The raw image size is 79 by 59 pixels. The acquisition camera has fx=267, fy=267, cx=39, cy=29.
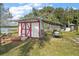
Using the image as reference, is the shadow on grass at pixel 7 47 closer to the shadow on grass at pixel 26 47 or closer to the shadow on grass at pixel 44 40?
the shadow on grass at pixel 26 47

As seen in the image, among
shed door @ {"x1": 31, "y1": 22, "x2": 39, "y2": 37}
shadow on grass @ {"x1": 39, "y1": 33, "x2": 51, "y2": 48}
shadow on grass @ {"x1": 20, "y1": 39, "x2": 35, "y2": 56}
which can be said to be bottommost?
shadow on grass @ {"x1": 20, "y1": 39, "x2": 35, "y2": 56}

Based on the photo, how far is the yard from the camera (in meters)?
2.54

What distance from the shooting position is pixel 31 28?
257cm

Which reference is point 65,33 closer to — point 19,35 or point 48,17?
point 48,17

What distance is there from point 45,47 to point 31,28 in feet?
0.74

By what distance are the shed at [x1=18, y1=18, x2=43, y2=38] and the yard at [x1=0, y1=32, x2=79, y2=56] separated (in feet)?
0.20

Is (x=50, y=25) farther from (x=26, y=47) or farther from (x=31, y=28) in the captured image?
(x=26, y=47)

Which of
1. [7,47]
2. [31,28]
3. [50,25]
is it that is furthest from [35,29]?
[7,47]

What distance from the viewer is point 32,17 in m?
2.56

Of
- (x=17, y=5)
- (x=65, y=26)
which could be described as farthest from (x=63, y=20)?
(x=17, y=5)

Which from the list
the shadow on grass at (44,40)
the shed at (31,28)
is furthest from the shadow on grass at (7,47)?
the shadow on grass at (44,40)

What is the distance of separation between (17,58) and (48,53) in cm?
30

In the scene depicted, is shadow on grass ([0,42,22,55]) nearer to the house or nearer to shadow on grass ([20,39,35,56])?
shadow on grass ([20,39,35,56])

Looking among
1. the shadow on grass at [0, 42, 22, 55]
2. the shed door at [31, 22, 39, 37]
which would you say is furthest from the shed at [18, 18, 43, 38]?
the shadow on grass at [0, 42, 22, 55]
